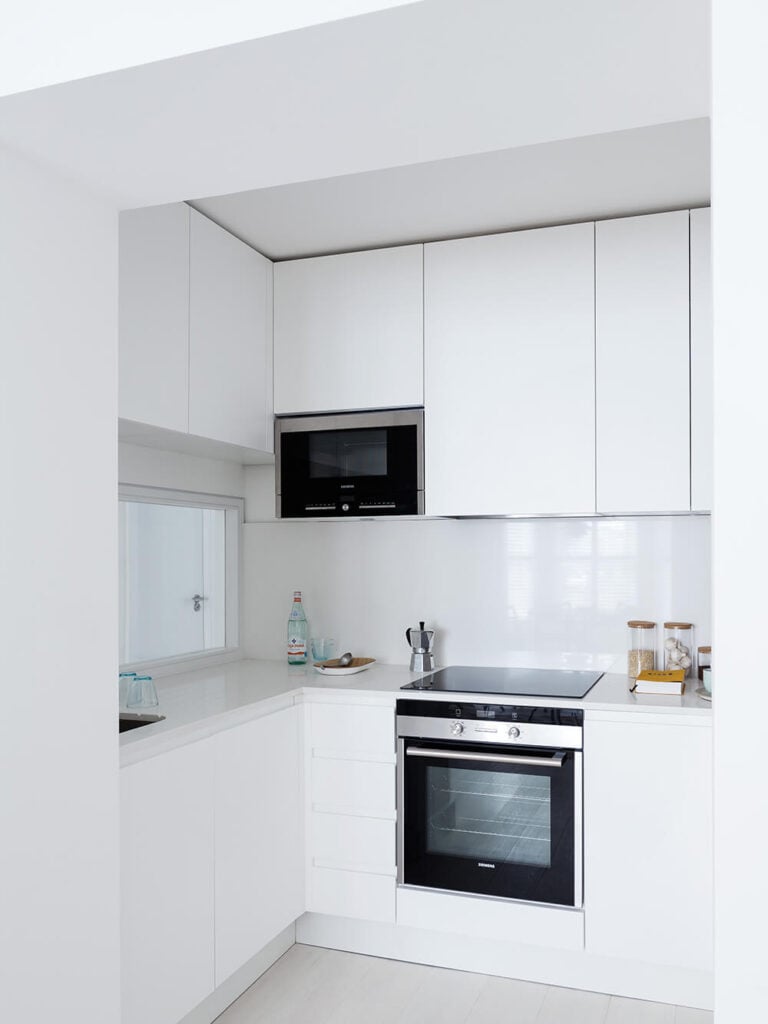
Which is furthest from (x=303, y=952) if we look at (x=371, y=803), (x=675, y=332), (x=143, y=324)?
(x=675, y=332)

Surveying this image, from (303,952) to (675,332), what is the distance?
235 centimetres

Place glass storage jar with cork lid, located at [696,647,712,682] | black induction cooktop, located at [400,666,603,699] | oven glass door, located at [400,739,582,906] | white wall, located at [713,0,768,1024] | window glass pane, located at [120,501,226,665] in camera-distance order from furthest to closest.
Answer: window glass pane, located at [120,501,226,665], glass storage jar with cork lid, located at [696,647,712,682], black induction cooktop, located at [400,666,603,699], oven glass door, located at [400,739,582,906], white wall, located at [713,0,768,1024]

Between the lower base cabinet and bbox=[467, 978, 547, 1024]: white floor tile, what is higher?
the lower base cabinet

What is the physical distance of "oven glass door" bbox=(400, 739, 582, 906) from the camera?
262 cm

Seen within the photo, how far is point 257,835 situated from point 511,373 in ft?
5.42

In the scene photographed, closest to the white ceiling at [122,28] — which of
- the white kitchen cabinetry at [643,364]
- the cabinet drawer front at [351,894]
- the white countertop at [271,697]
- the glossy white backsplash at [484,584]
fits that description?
the white countertop at [271,697]

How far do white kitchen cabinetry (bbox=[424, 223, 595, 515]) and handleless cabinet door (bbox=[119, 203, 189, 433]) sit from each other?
85 centimetres

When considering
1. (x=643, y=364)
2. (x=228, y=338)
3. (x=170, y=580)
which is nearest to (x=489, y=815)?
(x=170, y=580)

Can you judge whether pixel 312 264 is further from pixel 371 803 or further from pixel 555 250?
pixel 371 803

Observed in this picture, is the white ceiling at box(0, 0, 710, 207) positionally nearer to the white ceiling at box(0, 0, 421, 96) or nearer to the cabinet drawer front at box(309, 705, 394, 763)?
the white ceiling at box(0, 0, 421, 96)

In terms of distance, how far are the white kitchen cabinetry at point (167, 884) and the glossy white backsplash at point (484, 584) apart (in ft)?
3.82

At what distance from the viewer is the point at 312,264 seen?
10.6 feet

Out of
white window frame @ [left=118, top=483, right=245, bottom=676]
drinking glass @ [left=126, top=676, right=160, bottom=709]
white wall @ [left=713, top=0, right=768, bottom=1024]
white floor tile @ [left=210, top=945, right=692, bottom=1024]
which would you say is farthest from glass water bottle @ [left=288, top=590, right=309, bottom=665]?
white wall @ [left=713, top=0, right=768, bottom=1024]

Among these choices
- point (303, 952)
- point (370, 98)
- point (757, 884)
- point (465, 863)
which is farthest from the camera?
point (303, 952)
